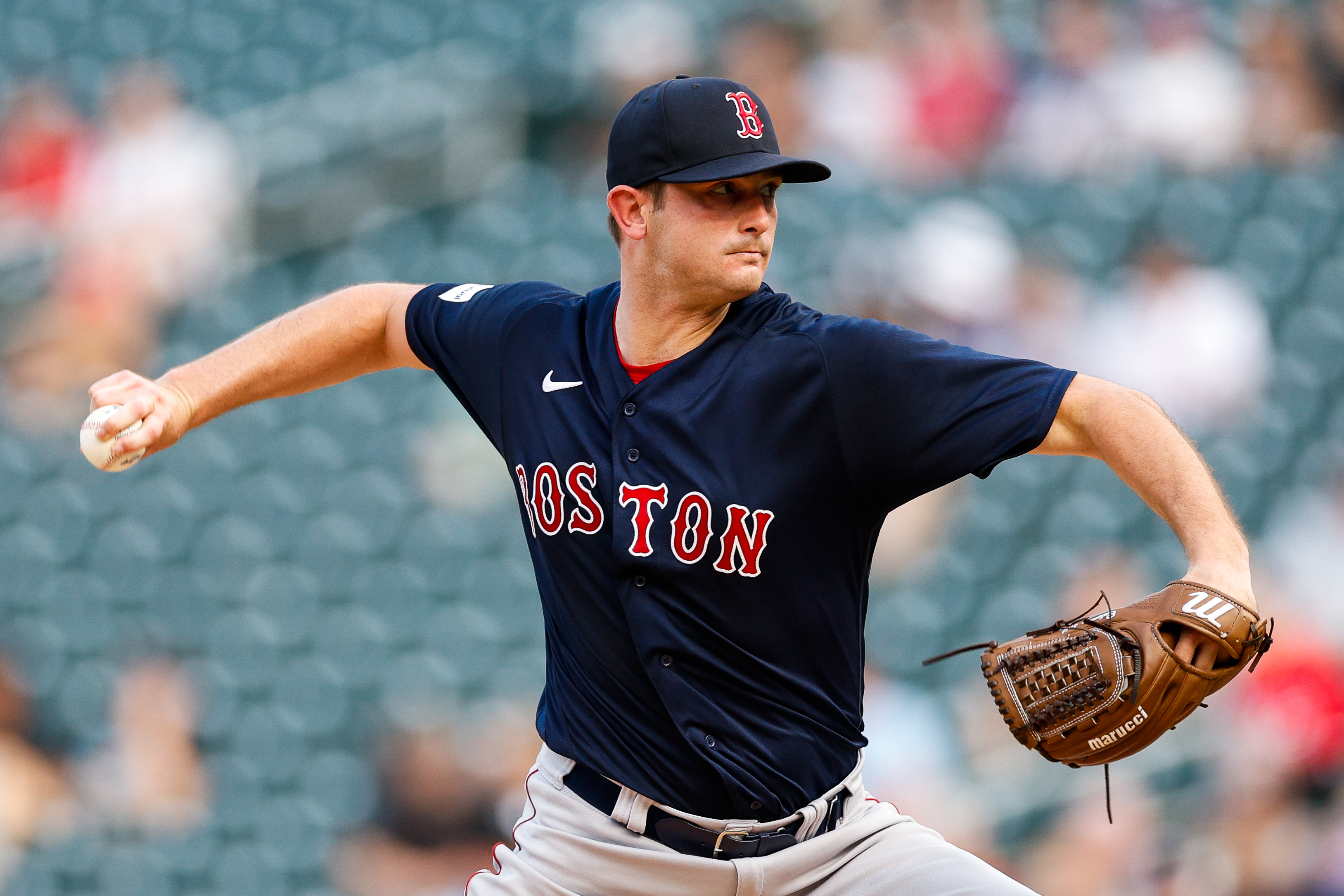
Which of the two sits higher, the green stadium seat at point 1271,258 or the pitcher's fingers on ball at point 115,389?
the green stadium seat at point 1271,258

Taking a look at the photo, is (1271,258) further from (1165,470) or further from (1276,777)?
(1165,470)

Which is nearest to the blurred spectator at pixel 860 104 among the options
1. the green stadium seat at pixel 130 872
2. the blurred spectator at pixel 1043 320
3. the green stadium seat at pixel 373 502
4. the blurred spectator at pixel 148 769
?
the blurred spectator at pixel 1043 320

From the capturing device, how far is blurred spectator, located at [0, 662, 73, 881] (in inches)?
198

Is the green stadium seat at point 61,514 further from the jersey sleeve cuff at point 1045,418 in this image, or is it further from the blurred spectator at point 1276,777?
the jersey sleeve cuff at point 1045,418

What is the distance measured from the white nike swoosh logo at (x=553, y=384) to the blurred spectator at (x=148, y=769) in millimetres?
3488

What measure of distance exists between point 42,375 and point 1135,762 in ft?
14.3

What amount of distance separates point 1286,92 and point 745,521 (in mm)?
4984

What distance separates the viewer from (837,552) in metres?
2.17

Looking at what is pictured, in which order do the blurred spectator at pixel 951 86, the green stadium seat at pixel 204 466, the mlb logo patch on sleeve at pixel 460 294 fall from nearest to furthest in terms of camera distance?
the mlb logo patch on sleeve at pixel 460 294 < the green stadium seat at pixel 204 466 < the blurred spectator at pixel 951 86

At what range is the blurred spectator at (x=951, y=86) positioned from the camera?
6082 mm

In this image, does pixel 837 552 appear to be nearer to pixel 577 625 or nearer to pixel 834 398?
pixel 834 398

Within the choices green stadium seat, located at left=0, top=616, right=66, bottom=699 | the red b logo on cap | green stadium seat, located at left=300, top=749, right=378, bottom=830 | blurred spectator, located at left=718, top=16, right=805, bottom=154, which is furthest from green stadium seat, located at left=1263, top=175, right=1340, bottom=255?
green stadium seat, located at left=0, top=616, right=66, bottom=699

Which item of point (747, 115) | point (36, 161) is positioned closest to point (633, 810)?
point (747, 115)

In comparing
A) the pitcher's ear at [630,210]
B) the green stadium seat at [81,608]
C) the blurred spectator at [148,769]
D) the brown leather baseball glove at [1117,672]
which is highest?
the pitcher's ear at [630,210]
